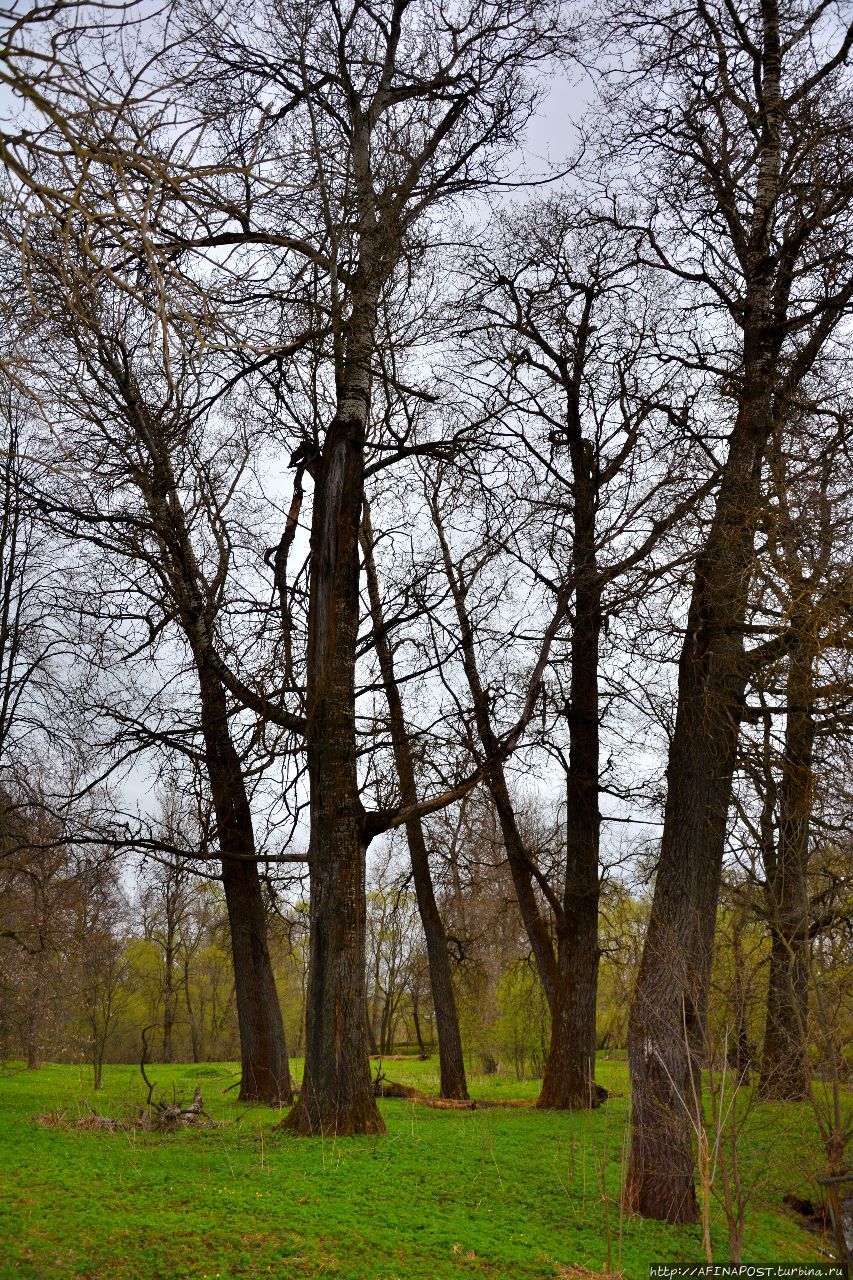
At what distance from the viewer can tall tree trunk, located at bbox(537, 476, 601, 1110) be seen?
1162 centimetres

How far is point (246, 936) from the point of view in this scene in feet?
37.7

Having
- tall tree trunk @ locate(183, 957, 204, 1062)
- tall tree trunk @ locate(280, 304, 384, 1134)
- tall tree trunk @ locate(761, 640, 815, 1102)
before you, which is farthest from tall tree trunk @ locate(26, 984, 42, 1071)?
tall tree trunk @ locate(761, 640, 815, 1102)

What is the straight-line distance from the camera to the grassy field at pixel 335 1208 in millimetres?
4516

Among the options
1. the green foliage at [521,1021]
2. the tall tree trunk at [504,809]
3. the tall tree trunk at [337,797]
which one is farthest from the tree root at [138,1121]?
the green foliage at [521,1021]

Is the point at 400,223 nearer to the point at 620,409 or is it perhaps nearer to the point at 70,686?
the point at 620,409

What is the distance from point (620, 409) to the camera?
11883mm

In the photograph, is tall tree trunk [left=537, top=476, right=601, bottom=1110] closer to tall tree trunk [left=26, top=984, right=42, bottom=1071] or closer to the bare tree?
the bare tree

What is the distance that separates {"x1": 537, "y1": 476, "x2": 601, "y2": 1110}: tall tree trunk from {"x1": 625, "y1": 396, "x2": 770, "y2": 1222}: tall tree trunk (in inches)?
134

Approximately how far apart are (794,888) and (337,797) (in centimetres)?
429

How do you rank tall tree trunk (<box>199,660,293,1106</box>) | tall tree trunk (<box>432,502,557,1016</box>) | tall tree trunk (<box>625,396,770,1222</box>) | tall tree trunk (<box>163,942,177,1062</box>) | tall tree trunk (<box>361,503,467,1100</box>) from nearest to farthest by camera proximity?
1. tall tree trunk (<box>625,396,770,1222</box>)
2. tall tree trunk (<box>199,660,293,1106</box>)
3. tall tree trunk (<box>432,502,557,1016</box>)
4. tall tree trunk (<box>361,503,467,1100</box>)
5. tall tree trunk (<box>163,942,177,1062</box>)

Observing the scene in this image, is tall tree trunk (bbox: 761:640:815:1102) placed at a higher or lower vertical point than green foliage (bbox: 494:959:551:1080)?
higher

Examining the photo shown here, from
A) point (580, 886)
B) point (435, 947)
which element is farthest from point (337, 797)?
point (435, 947)

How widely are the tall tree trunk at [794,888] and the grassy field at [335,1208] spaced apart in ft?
2.32

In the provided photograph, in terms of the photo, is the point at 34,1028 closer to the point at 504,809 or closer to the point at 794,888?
the point at 504,809
